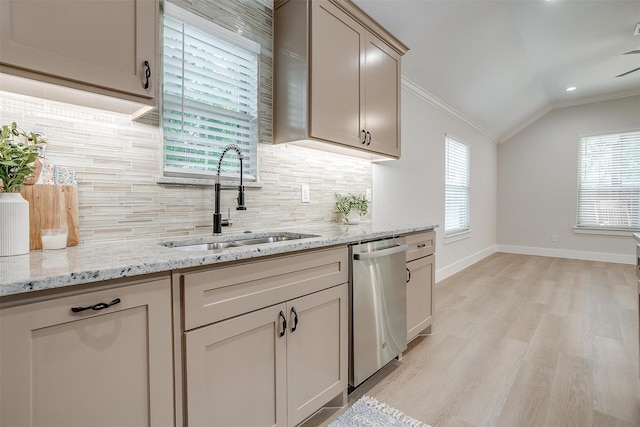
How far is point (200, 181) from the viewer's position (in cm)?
172

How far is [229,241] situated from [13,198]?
0.90 meters

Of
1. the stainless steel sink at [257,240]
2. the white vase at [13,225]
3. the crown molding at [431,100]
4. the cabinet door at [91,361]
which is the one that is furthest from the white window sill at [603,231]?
the white vase at [13,225]

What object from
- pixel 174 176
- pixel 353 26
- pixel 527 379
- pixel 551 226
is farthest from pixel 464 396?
pixel 551 226

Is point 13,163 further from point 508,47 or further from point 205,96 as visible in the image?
point 508,47

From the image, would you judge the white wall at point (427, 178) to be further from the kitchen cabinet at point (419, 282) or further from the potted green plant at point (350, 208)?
the kitchen cabinet at point (419, 282)

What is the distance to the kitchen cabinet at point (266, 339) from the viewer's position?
107 centimetres

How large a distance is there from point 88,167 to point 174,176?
0.38m

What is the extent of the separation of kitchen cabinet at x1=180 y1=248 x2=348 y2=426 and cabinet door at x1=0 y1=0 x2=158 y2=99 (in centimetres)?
80

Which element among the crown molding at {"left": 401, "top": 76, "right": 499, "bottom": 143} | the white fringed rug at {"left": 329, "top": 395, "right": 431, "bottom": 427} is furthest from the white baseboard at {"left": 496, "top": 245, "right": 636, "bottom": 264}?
the white fringed rug at {"left": 329, "top": 395, "right": 431, "bottom": 427}

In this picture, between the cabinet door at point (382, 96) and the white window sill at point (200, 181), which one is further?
the cabinet door at point (382, 96)

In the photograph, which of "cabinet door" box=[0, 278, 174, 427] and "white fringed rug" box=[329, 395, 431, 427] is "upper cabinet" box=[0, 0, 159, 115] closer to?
"cabinet door" box=[0, 278, 174, 427]

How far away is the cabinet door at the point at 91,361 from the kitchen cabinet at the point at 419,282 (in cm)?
170

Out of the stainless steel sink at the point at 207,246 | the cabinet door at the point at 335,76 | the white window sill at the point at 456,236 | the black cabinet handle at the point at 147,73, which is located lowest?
the white window sill at the point at 456,236

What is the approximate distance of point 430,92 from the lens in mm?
3854
